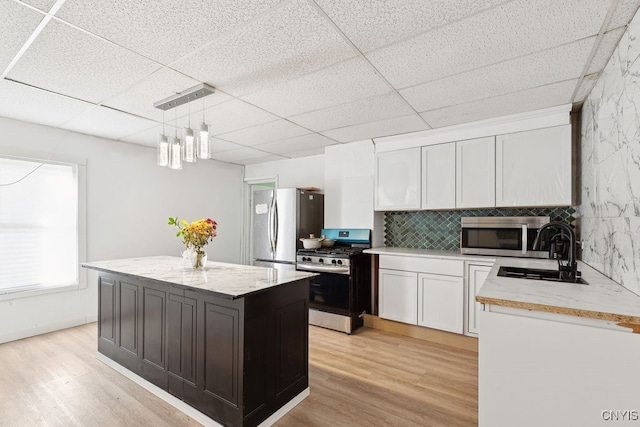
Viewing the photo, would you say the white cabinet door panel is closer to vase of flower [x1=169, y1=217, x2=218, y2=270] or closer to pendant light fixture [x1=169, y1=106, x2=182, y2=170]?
vase of flower [x1=169, y1=217, x2=218, y2=270]

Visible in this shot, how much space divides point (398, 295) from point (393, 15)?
2.84m

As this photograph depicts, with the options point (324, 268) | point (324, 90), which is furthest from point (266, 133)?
point (324, 268)

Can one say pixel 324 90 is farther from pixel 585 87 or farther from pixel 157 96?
pixel 585 87

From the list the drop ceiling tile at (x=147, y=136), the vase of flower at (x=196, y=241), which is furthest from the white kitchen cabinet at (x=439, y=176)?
the drop ceiling tile at (x=147, y=136)

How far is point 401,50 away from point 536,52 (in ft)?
2.81

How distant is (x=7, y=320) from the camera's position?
3.25 meters

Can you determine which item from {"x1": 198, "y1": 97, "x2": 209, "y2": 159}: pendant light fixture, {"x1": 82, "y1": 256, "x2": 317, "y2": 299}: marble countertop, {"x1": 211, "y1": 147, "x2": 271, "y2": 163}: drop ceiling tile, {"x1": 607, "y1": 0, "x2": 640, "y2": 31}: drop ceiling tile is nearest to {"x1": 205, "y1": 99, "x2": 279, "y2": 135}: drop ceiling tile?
{"x1": 198, "y1": 97, "x2": 209, "y2": 159}: pendant light fixture

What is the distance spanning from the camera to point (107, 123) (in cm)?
339

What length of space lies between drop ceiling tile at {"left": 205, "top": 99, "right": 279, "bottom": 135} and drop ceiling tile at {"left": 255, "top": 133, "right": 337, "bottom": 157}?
77cm

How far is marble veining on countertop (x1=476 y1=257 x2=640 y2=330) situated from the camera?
4.09 ft

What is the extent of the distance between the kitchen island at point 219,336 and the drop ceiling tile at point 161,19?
149 centimetres

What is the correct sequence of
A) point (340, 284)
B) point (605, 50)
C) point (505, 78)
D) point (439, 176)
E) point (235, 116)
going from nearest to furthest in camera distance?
point (605, 50), point (505, 78), point (235, 116), point (439, 176), point (340, 284)

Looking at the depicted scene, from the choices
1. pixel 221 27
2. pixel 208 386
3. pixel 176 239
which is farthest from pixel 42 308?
pixel 221 27

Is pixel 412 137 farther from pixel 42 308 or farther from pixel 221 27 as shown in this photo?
pixel 42 308
